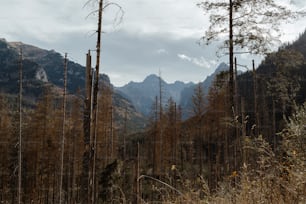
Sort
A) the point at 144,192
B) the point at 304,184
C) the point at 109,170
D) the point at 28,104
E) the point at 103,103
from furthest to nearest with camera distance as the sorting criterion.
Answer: the point at 28,104
the point at 103,103
the point at 144,192
the point at 109,170
the point at 304,184

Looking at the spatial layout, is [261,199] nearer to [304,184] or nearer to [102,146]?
[304,184]

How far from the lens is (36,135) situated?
36.0 metres

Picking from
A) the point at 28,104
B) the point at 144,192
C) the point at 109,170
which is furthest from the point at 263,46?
the point at 28,104

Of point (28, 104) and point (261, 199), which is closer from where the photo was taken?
point (261, 199)

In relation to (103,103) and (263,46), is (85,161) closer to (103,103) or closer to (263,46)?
(263,46)

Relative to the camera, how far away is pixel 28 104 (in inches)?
7367

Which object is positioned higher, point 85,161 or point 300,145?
point 300,145

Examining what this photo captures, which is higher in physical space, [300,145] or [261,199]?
[300,145]

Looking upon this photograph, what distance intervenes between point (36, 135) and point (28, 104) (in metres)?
160

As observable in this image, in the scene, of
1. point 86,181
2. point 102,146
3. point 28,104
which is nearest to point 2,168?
point 102,146

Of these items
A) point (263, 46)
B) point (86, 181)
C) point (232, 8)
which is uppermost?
point (232, 8)

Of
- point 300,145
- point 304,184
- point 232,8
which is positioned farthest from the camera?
point 232,8

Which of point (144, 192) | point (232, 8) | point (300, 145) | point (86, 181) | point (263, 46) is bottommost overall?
point (144, 192)

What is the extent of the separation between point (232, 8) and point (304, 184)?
10.6m
